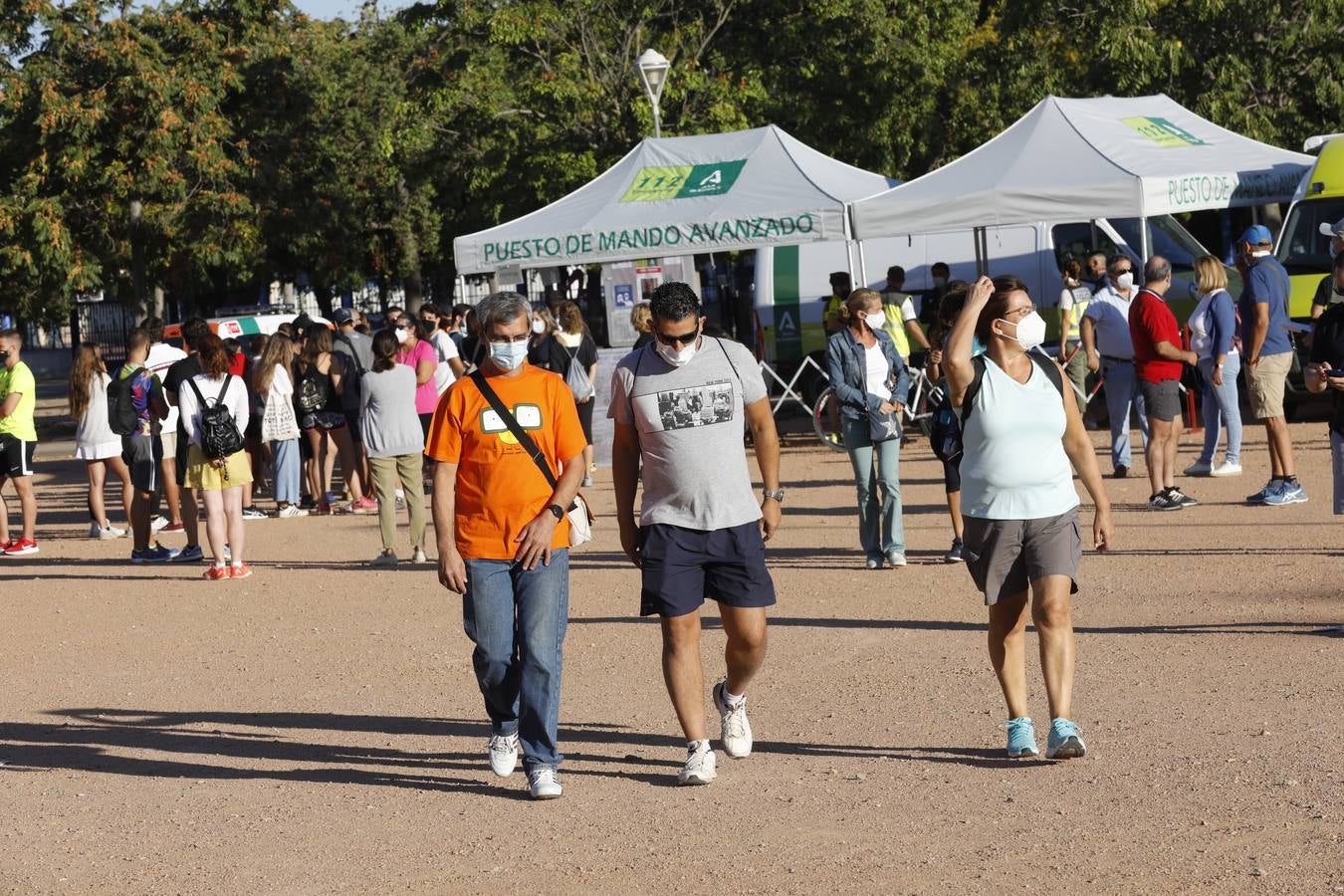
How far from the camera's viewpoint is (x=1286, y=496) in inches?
481

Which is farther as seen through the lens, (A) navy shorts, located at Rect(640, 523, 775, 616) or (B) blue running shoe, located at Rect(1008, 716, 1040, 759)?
(B) blue running shoe, located at Rect(1008, 716, 1040, 759)

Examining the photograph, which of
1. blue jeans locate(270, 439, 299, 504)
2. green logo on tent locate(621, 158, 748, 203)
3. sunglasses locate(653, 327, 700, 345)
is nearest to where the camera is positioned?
sunglasses locate(653, 327, 700, 345)

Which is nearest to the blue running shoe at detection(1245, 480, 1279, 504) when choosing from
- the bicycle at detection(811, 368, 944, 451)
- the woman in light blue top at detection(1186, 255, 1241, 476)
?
the woman in light blue top at detection(1186, 255, 1241, 476)

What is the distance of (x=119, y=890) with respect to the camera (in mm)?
5539

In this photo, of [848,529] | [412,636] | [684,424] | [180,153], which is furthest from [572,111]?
[684,424]

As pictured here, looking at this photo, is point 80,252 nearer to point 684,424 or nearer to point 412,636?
point 412,636

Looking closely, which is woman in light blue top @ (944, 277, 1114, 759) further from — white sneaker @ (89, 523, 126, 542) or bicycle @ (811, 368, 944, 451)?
white sneaker @ (89, 523, 126, 542)

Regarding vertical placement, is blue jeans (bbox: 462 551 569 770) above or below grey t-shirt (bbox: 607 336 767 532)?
below

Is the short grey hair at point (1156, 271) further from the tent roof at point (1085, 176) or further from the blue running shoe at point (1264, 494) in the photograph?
the tent roof at point (1085, 176)

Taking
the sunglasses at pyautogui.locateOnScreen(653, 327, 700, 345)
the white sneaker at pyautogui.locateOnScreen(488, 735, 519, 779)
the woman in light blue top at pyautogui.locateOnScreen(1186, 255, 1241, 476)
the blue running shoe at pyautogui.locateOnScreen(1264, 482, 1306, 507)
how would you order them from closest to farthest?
the sunglasses at pyautogui.locateOnScreen(653, 327, 700, 345) → the white sneaker at pyautogui.locateOnScreen(488, 735, 519, 779) → the blue running shoe at pyautogui.locateOnScreen(1264, 482, 1306, 507) → the woman in light blue top at pyautogui.locateOnScreen(1186, 255, 1241, 476)

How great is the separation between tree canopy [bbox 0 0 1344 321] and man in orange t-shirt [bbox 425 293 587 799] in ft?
71.0

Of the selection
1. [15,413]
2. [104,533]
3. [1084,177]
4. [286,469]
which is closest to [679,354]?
[15,413]

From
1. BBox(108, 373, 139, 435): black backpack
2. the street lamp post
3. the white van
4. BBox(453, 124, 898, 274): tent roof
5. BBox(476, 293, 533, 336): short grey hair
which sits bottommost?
BBox(108, 373, 139, 435): black backpack

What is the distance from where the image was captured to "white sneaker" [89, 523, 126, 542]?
15211mm
